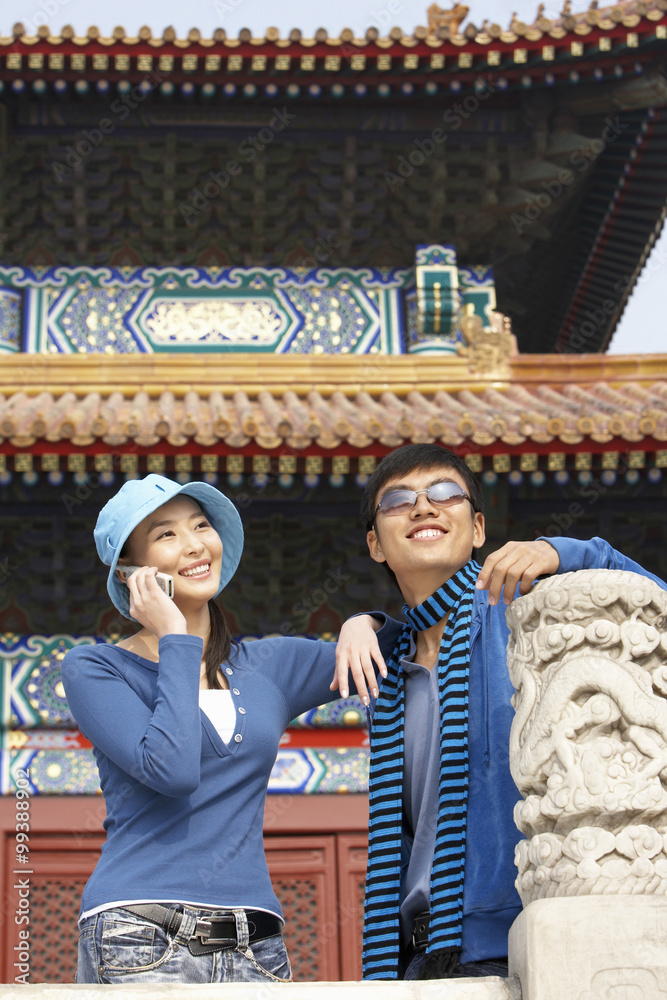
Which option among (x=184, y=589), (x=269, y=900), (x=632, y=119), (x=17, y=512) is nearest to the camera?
(x=269, y=900)

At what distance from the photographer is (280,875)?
6234 millimetres

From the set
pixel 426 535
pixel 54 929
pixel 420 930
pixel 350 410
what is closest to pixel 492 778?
pixel 420 930

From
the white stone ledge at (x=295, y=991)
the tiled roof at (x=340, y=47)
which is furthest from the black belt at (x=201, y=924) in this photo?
the tiled roof at (x=340, y=47)

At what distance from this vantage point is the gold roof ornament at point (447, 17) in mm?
7414

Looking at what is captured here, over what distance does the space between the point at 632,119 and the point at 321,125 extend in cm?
206

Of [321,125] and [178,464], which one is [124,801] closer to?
[178,464]

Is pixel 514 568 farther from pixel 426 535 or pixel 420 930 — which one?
pixel 420 930

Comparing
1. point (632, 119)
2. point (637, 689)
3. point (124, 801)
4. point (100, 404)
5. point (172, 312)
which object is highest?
point (632, 119)

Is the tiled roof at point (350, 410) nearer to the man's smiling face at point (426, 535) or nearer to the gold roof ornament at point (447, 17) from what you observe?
the gold roof ornament at point (447, 17)

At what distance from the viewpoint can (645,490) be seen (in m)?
6.38

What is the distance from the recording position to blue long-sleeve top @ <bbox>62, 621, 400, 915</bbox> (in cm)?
230

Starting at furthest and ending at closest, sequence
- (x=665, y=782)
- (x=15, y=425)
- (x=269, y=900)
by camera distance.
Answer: (x=15, y=425), (x=269, y=900), (x=665, y=782)

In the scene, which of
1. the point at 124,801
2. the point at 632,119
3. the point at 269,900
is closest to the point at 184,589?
the point at 124,801

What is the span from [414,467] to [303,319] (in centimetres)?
538
